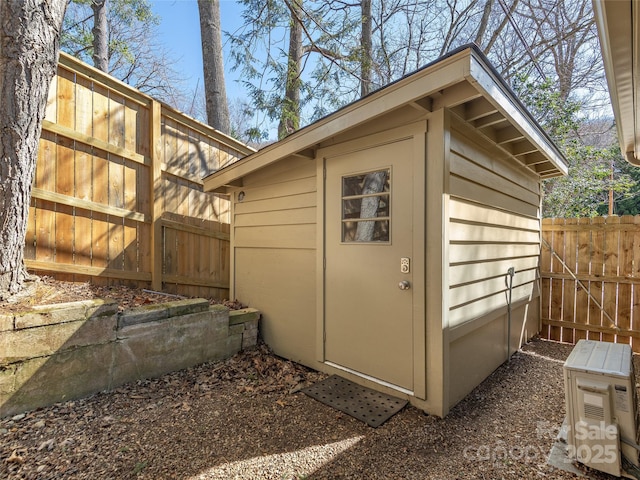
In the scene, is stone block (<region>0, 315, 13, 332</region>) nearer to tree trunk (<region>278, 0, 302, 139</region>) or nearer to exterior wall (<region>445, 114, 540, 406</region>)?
exterior wall (<region>445, 114, 540, 406</region>)

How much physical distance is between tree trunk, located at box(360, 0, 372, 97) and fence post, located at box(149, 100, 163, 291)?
4.33 meters

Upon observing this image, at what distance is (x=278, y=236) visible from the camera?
12.0ft

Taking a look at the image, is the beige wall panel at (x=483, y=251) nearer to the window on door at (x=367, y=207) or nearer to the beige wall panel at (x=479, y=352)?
the window on door at (x=367, y=207)

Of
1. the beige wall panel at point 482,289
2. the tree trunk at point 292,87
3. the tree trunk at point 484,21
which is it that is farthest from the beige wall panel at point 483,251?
the tree trunk at point 484,21

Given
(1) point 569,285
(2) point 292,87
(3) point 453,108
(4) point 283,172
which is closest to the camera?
(3) point 453,108

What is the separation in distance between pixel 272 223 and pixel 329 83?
4698 mm

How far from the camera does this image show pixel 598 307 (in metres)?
4.10

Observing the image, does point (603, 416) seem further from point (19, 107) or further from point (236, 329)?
point (19, 107)

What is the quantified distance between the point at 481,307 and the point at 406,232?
107 centimetres

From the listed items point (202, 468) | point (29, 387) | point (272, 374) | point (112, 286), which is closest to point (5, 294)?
point (29, 387)

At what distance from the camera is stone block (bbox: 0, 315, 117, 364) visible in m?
2.18

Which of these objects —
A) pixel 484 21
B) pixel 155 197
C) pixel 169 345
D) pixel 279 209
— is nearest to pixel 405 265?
pixel 279 209

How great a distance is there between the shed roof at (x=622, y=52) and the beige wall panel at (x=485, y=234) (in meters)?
1.22

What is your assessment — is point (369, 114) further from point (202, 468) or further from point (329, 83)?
point (329, 83)
